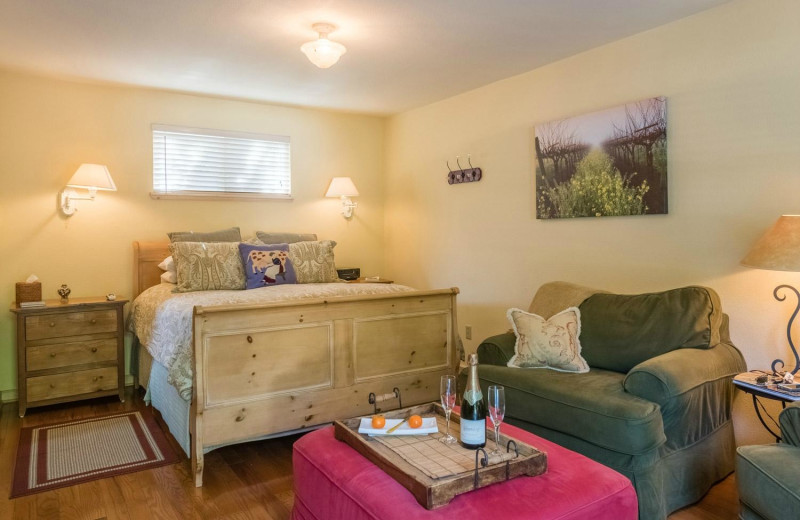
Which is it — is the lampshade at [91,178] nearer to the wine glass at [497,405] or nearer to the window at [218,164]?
the window at [218,164]

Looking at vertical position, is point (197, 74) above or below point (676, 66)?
above

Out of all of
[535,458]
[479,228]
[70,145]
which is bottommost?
[535,458]

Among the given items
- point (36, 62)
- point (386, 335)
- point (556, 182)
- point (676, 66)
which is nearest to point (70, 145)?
point (36, 62)

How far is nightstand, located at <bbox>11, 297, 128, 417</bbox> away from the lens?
3.52 meters

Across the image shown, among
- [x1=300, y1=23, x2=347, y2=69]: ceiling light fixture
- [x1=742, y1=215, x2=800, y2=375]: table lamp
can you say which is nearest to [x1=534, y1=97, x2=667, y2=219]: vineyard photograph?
[x1=742, y1=215, x2=800, y2=375]: table lamp

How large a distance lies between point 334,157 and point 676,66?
10.2 feet

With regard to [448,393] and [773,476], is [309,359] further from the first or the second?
[773,476]

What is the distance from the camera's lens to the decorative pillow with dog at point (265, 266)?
3.74 metres

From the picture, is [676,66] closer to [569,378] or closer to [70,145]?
[569,378]

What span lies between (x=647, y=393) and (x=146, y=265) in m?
3.59

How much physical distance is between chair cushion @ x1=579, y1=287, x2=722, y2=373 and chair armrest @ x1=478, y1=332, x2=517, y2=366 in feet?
1.26

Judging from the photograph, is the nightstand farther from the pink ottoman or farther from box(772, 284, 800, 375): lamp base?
box(772, 284, 800, 375): lamp base

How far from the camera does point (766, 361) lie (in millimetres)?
2650

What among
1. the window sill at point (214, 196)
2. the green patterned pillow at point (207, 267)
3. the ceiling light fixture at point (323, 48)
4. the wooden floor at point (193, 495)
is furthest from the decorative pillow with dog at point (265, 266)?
the ceiling light fixture at point (323, 48)
